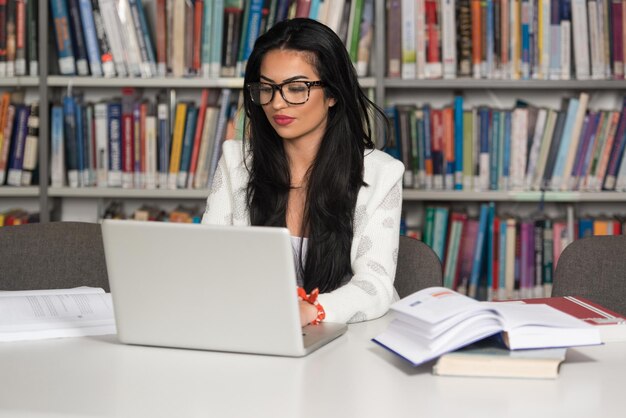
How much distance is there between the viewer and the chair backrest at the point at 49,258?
212 cm

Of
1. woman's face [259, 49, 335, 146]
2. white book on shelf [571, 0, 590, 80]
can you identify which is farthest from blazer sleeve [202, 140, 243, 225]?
white book on shelf [571, 0, 590, 80]

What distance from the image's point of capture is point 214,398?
1243 millimetres

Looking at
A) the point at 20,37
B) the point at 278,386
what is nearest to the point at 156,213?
the point at 20,37

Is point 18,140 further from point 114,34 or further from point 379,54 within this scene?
point 379,54

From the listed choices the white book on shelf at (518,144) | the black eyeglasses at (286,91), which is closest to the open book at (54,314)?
the black eyeglasses at (286,91)

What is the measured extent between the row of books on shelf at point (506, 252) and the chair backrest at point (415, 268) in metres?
1.15

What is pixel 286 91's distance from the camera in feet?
6.69

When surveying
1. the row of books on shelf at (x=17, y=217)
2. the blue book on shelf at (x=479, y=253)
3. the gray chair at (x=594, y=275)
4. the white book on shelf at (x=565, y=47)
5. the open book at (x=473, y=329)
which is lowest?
the blue book on shelf at (x=479, y=253)

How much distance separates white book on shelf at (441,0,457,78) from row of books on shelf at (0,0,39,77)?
1379mm

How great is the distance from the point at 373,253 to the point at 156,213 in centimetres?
161

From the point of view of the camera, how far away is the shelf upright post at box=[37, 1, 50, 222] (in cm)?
317

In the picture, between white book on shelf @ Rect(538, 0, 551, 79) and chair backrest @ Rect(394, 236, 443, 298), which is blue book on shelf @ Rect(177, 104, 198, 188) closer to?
white book on shelf @ Rect(538, 0, 551, 79)

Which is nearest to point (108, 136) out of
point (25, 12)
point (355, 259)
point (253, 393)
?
point (25, 12)

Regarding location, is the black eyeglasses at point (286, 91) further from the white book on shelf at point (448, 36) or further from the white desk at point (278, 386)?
the white book on shelf at point (448, 36)
